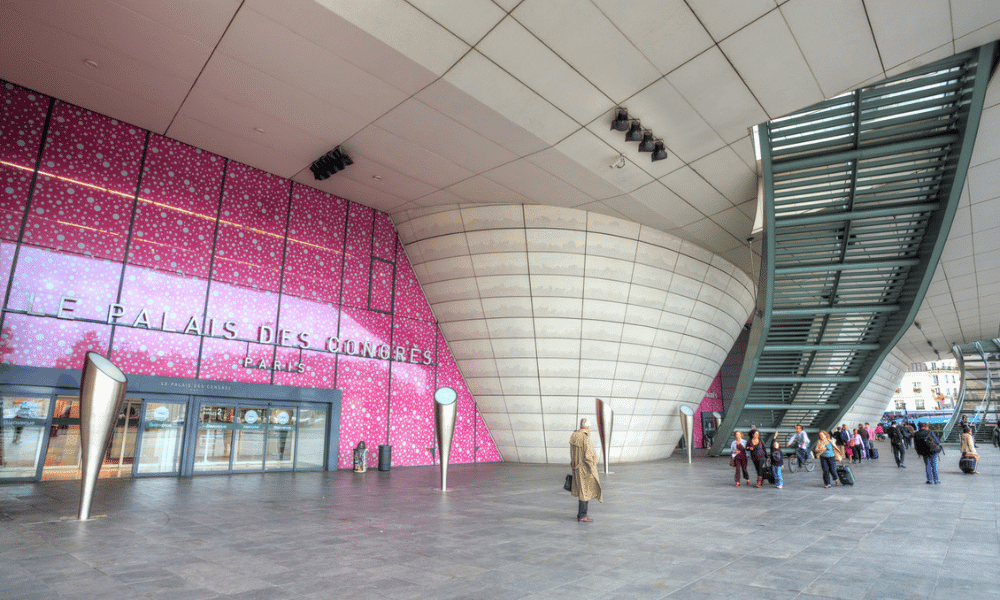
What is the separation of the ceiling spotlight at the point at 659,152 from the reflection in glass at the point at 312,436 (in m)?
13.0

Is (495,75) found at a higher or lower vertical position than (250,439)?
higher

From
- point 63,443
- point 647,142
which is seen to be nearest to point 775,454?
point 647,142

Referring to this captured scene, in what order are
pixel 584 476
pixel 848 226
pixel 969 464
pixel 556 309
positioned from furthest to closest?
pixel 556 309 < pixel 969 464 < pixel 848 226 < pixel 584 476

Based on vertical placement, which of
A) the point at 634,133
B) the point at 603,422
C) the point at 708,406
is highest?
the point at 634,133

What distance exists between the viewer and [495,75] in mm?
10867

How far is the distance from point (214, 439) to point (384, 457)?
524 centimetres

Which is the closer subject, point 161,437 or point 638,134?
point 638,134

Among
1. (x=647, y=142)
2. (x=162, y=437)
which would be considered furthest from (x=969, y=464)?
(x=162, y=437)

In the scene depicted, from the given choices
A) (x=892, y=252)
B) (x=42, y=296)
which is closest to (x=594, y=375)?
(x=892, y=252)

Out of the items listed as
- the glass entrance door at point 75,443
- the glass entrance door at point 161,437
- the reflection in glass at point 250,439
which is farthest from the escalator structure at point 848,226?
the glass entrance door at point 75,443

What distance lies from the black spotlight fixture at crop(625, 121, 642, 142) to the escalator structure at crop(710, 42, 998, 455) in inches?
119

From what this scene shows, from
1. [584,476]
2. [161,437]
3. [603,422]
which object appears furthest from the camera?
[603,422]

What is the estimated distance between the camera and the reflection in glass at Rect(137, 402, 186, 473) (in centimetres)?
1390

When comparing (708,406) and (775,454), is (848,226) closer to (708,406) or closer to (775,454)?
(775,454)
